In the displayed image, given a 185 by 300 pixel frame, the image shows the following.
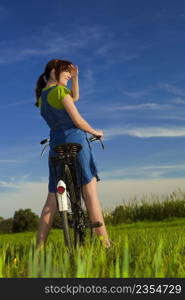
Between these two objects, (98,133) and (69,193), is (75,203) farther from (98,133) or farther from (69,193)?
(98,133)

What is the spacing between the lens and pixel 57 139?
5.63 m

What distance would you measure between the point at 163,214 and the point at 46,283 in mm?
15714

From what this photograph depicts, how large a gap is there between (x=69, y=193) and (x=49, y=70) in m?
1.52

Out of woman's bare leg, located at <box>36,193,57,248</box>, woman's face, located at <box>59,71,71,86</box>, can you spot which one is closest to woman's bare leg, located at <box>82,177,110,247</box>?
woman's bare leg, located at <box>36,193,57,248</box>

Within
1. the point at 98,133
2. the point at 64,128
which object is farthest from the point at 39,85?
the point at 98,133

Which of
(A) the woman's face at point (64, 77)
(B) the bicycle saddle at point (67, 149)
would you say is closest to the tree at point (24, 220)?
(A) the woman's face at point (64, 77)

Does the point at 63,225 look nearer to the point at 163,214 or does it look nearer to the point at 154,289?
the point at 154,289

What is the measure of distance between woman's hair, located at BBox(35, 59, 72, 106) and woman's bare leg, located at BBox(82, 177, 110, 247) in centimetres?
124

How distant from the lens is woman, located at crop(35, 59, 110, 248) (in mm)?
5535

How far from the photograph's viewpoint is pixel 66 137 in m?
5.57

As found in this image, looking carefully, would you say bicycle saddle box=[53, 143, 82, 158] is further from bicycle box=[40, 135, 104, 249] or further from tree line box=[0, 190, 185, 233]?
tree line box=[0, 190, 185, 233]

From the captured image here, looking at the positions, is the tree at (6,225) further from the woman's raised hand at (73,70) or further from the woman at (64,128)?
the woman's raised hand at (73,70)

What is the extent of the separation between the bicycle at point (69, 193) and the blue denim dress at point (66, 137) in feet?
0.31

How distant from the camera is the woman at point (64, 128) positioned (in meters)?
5.54
